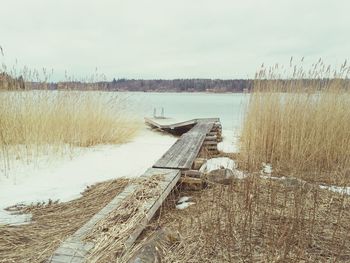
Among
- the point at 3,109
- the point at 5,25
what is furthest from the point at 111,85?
the point at 3,109

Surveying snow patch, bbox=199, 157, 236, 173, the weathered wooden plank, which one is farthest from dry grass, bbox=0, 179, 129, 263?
snow patch, bbox=199, 157, 236, 173

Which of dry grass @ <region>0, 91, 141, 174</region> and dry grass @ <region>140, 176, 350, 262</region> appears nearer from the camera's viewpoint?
dry grass @ <region>140, 176, 350, 262</region>

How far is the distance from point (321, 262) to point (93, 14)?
9186mm

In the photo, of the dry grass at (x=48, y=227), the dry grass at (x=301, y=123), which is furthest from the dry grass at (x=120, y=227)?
the dry grass at (x=301, y=123)

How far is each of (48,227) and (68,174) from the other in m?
1.42


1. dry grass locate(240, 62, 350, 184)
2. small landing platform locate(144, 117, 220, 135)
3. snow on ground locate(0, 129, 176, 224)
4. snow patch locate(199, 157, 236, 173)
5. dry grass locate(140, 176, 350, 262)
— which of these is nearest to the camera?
dry grass locate(140, 176, 350, 262)

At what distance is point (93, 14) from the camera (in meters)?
9.00

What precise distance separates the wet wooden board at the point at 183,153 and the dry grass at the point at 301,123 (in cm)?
72

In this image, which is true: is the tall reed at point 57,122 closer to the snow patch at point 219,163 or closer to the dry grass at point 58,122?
the dry grass at point 58,122

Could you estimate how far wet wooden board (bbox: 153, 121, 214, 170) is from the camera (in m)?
3.29

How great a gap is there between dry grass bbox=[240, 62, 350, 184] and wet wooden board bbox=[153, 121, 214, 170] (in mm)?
719

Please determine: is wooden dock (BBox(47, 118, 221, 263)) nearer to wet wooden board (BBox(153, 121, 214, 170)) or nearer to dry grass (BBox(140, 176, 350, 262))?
wet wooden board (BBox(153, 121, 214, 170))

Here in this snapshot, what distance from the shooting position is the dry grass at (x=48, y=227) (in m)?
1.81

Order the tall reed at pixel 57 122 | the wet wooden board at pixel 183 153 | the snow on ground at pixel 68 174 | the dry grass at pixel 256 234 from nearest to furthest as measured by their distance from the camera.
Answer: the dry grass at pixel 256 234 → the snow on ground at pixel 68 174 → the wet wooden board at pixel 183 153 → the tall reed at pixel 57 122
